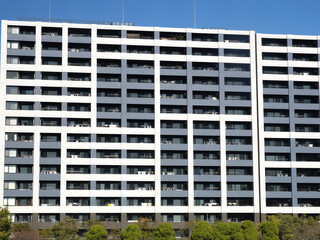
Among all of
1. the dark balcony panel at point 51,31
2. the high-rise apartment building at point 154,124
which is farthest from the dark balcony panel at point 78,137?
the dark balcony panel at point 51,31

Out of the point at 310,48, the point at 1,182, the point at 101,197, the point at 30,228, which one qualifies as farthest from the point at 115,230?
the point at 310,48

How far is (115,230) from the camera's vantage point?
106 metres

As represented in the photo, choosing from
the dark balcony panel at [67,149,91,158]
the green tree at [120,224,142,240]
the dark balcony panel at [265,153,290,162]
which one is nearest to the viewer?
the green tree at [120,224,142,240]

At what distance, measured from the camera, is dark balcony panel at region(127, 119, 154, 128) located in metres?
116

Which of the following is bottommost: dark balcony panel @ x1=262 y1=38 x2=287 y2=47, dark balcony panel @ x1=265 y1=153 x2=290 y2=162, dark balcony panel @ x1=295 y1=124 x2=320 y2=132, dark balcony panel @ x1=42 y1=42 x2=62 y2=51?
dark balcony panel @ x1=265 y1=153 x2=290 y2=162

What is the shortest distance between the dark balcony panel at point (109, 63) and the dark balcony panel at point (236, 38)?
2477 cm

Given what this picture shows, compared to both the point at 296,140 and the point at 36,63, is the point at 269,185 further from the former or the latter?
the point at 36,63

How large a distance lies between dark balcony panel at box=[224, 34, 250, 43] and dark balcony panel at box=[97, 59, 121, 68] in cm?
2477

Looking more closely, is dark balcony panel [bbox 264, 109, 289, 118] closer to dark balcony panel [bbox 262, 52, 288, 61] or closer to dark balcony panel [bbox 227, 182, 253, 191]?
dark balcony panel [bbox 262, 52, 288, 61]

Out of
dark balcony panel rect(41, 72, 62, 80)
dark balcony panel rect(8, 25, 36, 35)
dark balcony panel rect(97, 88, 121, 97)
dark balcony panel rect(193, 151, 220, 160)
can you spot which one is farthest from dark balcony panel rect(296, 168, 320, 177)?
dark balcony panel rect(8, 25, 36, 35)

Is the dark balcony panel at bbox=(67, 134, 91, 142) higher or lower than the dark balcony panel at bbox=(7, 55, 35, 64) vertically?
lower

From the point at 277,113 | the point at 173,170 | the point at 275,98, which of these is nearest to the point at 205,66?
the point at 275,98

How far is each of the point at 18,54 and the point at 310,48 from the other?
6438cm

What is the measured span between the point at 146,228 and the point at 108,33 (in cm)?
4380
